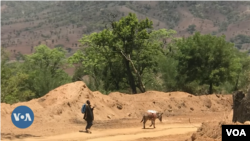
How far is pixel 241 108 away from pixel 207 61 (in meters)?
29.7

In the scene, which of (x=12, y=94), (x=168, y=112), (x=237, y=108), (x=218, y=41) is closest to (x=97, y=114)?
(x=168, y=112)

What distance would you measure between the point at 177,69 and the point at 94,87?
1238cm

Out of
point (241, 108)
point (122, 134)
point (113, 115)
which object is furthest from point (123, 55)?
point (241, 108)

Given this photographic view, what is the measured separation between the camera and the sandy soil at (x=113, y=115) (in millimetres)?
20797

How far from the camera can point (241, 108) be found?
51.9 feet

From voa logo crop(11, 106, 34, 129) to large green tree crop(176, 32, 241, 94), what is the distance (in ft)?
85.5

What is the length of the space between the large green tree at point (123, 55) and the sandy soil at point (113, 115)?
11951 mm

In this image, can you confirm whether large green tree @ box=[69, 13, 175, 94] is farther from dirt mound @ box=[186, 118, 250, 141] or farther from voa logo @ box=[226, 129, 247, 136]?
voa logo @ box=[226, 129, 247, 136]

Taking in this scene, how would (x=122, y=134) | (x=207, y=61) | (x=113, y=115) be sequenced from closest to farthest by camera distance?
1. (x=122, y=134)
2. (x=113, y=115)
3. (x=207, y=61)

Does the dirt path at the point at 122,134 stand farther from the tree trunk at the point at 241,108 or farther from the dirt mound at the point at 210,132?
the dirt mound at the point at 210,132

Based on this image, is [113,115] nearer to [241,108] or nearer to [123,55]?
[241,108]

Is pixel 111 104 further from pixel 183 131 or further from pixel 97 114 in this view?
pixel 183 131

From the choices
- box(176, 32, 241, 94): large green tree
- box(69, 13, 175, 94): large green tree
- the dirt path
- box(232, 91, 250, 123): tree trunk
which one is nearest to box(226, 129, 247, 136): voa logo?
box(232, 91, 250, 123): tree trunk

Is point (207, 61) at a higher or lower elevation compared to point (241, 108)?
higher
